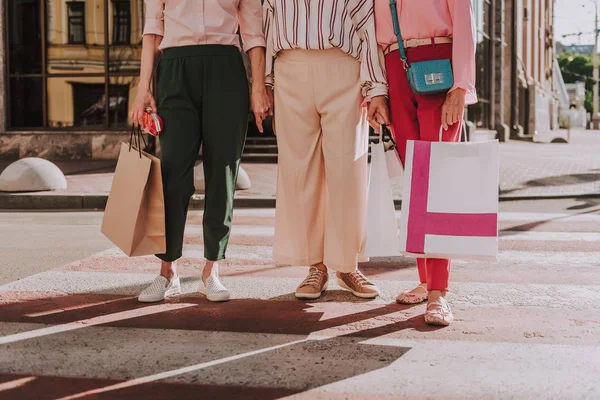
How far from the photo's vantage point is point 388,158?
13.3ft

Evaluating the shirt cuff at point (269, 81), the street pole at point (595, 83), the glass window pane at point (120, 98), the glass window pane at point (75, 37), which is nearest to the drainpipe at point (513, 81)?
the glass window pane at point (120, 98)

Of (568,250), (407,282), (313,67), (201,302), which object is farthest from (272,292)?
(568,250)

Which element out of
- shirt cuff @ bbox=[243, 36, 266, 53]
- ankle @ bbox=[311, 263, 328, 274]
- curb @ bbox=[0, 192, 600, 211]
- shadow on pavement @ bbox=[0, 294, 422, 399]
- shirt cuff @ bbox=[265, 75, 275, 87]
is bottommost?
curb @ bbox=[0, 192, 600, 211]

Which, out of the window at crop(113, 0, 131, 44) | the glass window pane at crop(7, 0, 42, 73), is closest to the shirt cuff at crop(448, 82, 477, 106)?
the window at crop(113, 0, 131, 44)

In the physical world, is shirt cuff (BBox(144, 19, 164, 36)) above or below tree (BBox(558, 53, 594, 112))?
below

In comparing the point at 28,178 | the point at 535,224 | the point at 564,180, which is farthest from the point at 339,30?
the point at 564,180

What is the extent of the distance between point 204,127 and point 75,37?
47.8ft

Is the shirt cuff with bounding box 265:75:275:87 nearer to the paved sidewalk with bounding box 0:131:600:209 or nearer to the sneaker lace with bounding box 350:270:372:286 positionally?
the sneaker lace with bounding box 350:270:372:286

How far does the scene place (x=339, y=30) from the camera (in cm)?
411

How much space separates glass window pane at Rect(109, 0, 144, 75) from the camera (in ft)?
57.3

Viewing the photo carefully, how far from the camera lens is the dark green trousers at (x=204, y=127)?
425 cm

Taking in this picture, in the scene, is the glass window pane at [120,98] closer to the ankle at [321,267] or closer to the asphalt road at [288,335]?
the asphalt road at [288,335]

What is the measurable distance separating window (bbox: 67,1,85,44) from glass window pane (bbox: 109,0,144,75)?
680 millimetres

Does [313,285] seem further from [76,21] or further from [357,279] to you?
[76,21]
